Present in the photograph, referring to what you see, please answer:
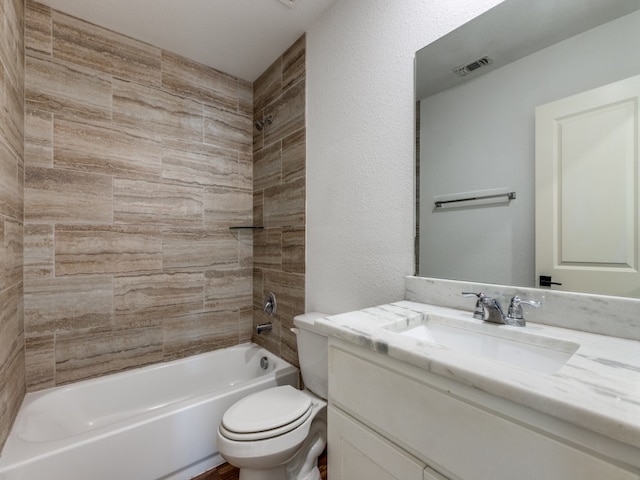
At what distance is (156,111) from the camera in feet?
6.33

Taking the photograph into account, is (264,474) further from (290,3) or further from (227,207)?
(290,3)

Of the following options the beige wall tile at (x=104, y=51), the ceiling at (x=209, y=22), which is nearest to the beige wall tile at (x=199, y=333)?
the beige wall tile at (x=104, y=51)

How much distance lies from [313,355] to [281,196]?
108 cm

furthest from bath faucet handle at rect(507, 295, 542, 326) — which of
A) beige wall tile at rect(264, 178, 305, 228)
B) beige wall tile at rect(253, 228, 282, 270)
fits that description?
beige wall tile at rect(253, 228, 282, 270)

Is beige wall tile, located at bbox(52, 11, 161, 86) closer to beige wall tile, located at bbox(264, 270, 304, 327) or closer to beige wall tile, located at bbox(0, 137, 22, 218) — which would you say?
beige wall tile, located at bbox(0, 137, 22, 218)

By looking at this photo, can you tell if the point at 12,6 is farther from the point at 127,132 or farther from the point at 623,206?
the point at 623,206

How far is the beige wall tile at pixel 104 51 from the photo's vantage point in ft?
5.40

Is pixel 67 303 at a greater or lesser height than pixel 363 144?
lesser

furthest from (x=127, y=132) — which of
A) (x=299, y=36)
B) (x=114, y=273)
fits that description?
(x=299, y=36)

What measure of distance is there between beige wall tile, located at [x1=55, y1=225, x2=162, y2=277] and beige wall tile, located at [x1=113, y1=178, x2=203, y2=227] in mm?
78

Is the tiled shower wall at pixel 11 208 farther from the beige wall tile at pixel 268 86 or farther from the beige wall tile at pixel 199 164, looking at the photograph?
the beige wall tile at pixel 268 86

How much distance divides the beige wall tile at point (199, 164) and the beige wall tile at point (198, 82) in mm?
356

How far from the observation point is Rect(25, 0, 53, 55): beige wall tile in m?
1.56

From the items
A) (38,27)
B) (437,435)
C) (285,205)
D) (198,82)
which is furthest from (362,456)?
(38,27)
